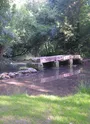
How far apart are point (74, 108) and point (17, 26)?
718 inches

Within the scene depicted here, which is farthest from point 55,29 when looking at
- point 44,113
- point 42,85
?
point 44,113

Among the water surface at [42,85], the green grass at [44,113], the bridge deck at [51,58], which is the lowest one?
the water surface at [42,85]

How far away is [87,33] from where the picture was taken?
24688 millimetres

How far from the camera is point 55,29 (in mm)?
23312

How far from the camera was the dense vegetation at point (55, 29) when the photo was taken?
75.5ft

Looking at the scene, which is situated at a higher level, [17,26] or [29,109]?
[17,26]

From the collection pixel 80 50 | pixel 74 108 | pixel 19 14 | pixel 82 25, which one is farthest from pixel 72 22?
pixel 74 108


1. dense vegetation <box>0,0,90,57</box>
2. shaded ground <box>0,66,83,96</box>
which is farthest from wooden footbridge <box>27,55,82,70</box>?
shaded ground <box>0,66,83,96</box>

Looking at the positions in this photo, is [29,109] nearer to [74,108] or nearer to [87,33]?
[74,108]

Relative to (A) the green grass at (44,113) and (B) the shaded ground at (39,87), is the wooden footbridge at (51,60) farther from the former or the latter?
(A) the green grass at (44,113)

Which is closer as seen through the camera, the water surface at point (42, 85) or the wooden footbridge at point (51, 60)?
the water surface at point (42, 85)

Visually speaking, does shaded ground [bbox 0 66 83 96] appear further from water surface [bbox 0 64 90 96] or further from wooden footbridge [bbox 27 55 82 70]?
wooden footbridge [bbox 27 55 82 70]

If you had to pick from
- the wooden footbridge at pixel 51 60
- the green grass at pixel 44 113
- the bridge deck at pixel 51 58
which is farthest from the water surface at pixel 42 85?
the green grass at pixel 44 113

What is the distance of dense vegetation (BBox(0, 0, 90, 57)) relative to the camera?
23.0m
